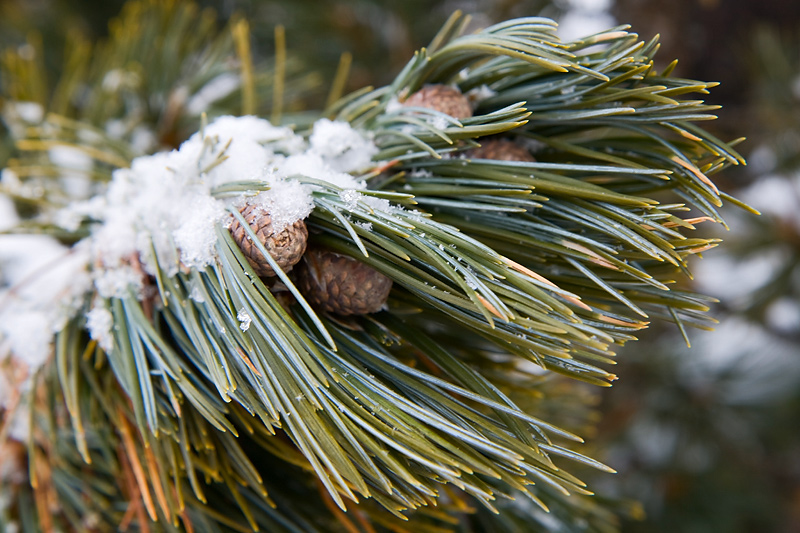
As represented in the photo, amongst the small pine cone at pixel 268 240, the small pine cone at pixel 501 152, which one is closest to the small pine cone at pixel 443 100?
the small pine cone at pixel 501 152

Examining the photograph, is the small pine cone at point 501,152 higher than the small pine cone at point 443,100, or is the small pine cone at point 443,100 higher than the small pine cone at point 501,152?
the small pine cone at point 443,100

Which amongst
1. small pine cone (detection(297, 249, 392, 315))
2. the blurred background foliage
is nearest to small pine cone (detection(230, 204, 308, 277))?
small pine cone (detection(297, 249, 392, 315))

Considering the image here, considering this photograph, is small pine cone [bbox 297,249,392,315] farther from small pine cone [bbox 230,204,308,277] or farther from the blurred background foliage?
the blurred background foliage

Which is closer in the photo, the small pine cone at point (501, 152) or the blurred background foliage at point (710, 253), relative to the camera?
the small pine cone at point (501, 152)

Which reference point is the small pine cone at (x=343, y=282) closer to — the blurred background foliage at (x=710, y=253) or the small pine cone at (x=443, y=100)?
the small pine cone at (x=443, y=100)

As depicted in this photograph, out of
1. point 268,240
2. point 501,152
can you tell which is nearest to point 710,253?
point 501,152

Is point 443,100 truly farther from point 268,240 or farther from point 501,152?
point 268,240

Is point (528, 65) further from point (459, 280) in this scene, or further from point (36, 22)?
point (36, 22)
